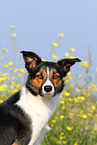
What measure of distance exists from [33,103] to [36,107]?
8 centimetres

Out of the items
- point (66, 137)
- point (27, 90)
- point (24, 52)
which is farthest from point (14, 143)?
point (66, 137)

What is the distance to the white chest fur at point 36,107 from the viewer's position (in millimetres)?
3731

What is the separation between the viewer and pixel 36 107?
150 inches

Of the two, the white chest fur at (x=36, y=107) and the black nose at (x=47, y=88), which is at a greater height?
the black nose at (x=47, y=88)

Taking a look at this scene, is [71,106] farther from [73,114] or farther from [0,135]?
[0,135]

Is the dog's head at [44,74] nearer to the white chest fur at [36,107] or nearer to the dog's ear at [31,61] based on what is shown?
the dog's ear at [31,61]

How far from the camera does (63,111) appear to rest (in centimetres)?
609

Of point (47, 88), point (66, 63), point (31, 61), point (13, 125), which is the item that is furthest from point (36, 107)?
point (66, 63)

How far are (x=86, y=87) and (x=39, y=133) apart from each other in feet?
10.2

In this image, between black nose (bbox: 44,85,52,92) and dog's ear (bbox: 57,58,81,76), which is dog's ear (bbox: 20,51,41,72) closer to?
dog's ear (bbox: 57,58,81,76)

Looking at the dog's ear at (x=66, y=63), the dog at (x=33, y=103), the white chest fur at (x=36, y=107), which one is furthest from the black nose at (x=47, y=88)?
the dog's ear at (x=66, y=63)

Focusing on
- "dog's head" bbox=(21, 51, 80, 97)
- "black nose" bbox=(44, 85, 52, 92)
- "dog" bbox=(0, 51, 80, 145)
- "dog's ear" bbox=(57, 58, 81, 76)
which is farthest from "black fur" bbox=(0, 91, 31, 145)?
"dog's ear" bbox=(57, 58, 81, 76)

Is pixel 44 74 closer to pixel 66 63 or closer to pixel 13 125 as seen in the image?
pixel 66 63

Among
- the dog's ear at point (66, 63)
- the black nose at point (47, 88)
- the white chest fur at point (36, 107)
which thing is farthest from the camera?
the dog's ear at point (66, 63)
